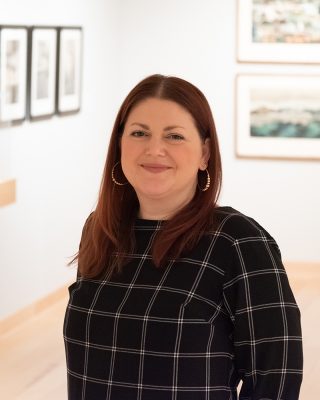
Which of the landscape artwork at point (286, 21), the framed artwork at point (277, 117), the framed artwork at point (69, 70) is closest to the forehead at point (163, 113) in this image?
the framed artwork at point (69, 70)

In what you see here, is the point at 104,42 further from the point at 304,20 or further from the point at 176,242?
the point at 176,242

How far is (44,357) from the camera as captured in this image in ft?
21.9

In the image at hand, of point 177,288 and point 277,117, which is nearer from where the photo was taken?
point 177,288

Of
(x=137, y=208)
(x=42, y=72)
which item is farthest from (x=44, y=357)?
(x=137, y=208)

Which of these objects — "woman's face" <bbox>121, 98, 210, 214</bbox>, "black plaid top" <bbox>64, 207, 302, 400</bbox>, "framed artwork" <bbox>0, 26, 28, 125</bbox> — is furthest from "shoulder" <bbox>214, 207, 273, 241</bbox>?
"framed artwork" <bbox>0, 26, 28, 125</bbox>

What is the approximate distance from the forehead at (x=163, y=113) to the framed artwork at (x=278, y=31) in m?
7.32

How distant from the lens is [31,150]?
7383mm

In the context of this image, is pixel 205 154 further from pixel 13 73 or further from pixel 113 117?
pixel 113 117

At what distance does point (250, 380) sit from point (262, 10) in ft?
25.4

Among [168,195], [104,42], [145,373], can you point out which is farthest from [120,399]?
[104,42]

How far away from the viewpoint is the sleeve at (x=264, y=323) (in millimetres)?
2008

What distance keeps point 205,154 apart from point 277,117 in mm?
7351

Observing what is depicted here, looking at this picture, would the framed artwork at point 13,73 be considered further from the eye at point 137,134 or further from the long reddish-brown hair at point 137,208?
the eye at point 137,134

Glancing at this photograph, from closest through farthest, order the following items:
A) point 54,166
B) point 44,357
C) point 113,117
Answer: point 44,357 → point 54,166 → point 113,117
